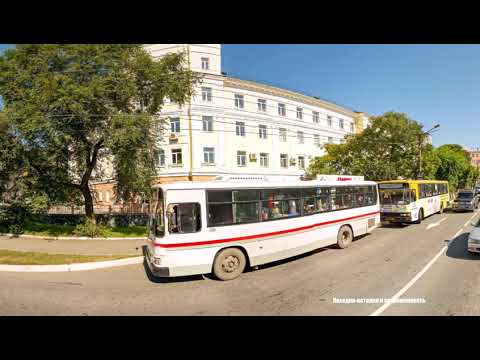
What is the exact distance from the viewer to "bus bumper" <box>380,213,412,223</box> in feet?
47.2

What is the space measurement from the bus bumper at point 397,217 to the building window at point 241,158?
1518cm

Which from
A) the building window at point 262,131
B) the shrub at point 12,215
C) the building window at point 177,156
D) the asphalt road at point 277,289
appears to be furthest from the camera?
the building window at point 262,131

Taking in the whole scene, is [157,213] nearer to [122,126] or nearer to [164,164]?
[122,126]

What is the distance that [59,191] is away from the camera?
13016 mm

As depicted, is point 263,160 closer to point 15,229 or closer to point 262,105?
point 262,105

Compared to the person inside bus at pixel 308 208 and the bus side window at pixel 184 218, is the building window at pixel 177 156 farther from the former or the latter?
the bus side window at pixel 184 218

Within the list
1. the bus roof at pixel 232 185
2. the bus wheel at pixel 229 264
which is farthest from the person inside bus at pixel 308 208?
the bus wheel at pixel 229 264

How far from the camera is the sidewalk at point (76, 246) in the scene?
9.93 m

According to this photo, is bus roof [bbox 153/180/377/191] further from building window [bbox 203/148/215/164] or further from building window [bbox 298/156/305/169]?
building window [bbox 298/156/305/169]

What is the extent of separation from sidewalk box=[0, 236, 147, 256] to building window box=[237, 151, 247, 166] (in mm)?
16274
